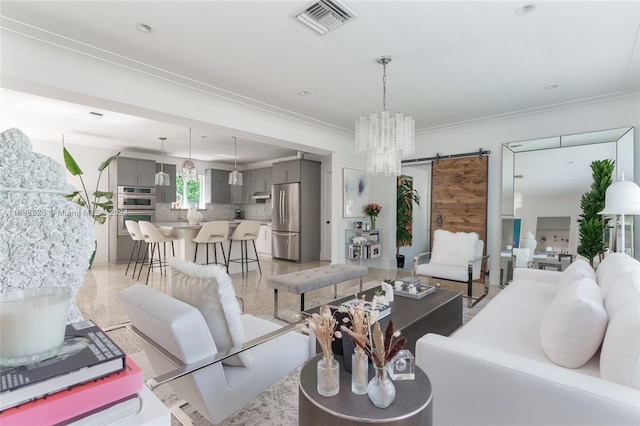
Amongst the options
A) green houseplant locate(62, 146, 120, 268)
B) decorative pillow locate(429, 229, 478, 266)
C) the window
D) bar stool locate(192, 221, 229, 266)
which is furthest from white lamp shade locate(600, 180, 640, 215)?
the window

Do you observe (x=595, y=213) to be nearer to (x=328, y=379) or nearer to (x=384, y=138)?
(x=384, y=138)

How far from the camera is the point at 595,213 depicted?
166 inches

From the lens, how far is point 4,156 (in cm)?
70

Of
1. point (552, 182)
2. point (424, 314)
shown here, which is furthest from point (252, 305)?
point (552, 182)

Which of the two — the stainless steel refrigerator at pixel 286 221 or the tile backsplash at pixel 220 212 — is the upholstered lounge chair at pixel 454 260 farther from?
the tile backsplash at pixel 220 212

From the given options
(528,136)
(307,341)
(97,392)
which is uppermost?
(528,136)

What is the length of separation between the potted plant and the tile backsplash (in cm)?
395

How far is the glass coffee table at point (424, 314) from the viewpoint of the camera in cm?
235

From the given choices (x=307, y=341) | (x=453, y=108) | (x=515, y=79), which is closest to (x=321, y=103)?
(x=453, y=108)

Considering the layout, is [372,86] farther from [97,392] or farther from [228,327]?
[97,392]

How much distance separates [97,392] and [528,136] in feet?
18.8

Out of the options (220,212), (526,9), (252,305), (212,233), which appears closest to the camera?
(526,9)

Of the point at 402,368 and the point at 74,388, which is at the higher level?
the point at 74,388

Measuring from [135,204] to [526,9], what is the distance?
24.9 ft
